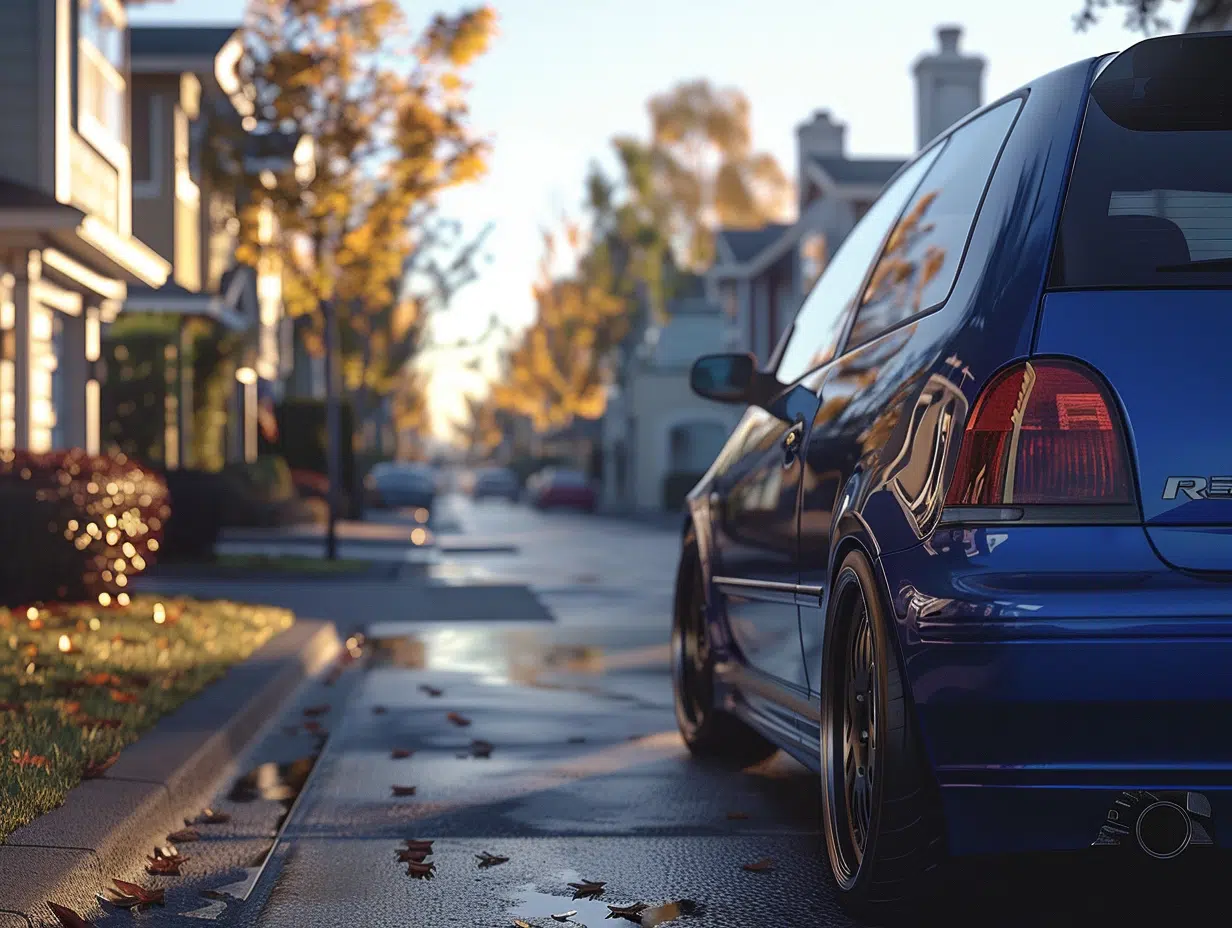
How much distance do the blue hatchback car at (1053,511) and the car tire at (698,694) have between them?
2.27 metres

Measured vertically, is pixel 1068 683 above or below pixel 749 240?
below

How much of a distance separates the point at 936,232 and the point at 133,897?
272 centimetres

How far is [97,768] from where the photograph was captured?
20.5ft

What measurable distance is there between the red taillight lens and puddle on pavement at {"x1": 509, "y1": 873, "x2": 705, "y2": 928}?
4.83 ft

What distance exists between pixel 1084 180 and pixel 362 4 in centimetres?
2004

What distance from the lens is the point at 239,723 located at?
26.2 ft

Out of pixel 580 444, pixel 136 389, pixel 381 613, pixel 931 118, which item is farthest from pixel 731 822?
pixel 580 444

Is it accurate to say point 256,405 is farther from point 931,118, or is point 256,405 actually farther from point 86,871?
point 86,871

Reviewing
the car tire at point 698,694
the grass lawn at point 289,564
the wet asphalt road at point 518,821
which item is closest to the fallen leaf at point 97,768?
the wet asphalt road at point 518,821

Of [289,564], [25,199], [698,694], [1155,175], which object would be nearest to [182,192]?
[289,564]

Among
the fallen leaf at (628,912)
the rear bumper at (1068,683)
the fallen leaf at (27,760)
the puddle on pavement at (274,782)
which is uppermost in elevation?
the rear bumper at (1068,683)

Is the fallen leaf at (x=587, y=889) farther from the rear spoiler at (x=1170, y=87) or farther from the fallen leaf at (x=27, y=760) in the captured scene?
the rear spoiler at (x=1170, y=87)

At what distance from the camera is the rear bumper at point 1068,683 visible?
12.0 ft

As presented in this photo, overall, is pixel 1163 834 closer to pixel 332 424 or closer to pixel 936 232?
pixel 936 232
